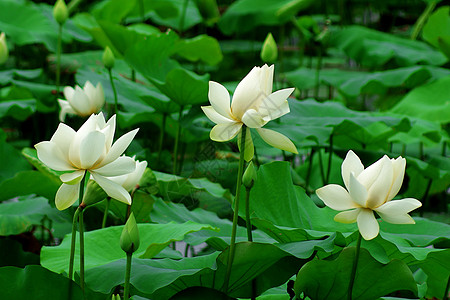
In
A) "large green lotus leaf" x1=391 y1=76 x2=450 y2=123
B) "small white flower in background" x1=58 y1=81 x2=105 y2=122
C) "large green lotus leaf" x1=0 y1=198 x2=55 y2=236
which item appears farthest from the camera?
"large green lotus leaf" x1=391 y1=76 x2=450 y2=123

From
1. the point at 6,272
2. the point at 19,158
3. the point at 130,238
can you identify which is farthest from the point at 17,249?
the point at 130,238

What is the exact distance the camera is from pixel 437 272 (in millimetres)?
918

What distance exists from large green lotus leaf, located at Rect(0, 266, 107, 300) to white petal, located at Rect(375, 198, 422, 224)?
353 mm

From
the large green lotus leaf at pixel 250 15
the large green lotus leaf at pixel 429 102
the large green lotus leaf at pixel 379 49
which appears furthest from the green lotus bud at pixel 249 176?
the large green lotus leaf at pixel 250 15

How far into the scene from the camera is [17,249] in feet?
3.97

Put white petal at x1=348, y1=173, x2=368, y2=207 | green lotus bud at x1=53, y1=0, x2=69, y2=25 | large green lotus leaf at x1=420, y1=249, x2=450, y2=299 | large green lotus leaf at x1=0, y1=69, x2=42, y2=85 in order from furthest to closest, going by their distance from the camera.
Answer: large green lotus leaf at x1=0, y1=69, x2=42, y2=85 < green lotus bud at x1=53, y1=0, x2=69, y2=25 < large green lotus leaf at x1=420, y1=249, x2=450, y2=299 < white petal at x1=348, y1=173, x2=368, y2=207

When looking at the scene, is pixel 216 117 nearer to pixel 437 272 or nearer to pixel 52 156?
pixel 52 156

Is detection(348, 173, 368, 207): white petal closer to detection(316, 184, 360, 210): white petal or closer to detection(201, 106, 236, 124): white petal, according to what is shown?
detection(316, 184, 360, 210): white petal

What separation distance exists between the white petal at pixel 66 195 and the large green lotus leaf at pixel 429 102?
1315 millimetres

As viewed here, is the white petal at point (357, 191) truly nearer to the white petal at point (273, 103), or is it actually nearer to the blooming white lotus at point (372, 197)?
the blooming white lotus at point (372, 197)

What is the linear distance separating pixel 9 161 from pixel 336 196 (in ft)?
3.43

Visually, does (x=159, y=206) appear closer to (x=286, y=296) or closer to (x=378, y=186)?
(x=286, y=296)

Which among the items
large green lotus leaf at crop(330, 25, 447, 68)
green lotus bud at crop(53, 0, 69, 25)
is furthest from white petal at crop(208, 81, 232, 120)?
large green lotus leaf at crop(330, 25, 447, 68)

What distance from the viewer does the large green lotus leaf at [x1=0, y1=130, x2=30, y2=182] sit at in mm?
1447
